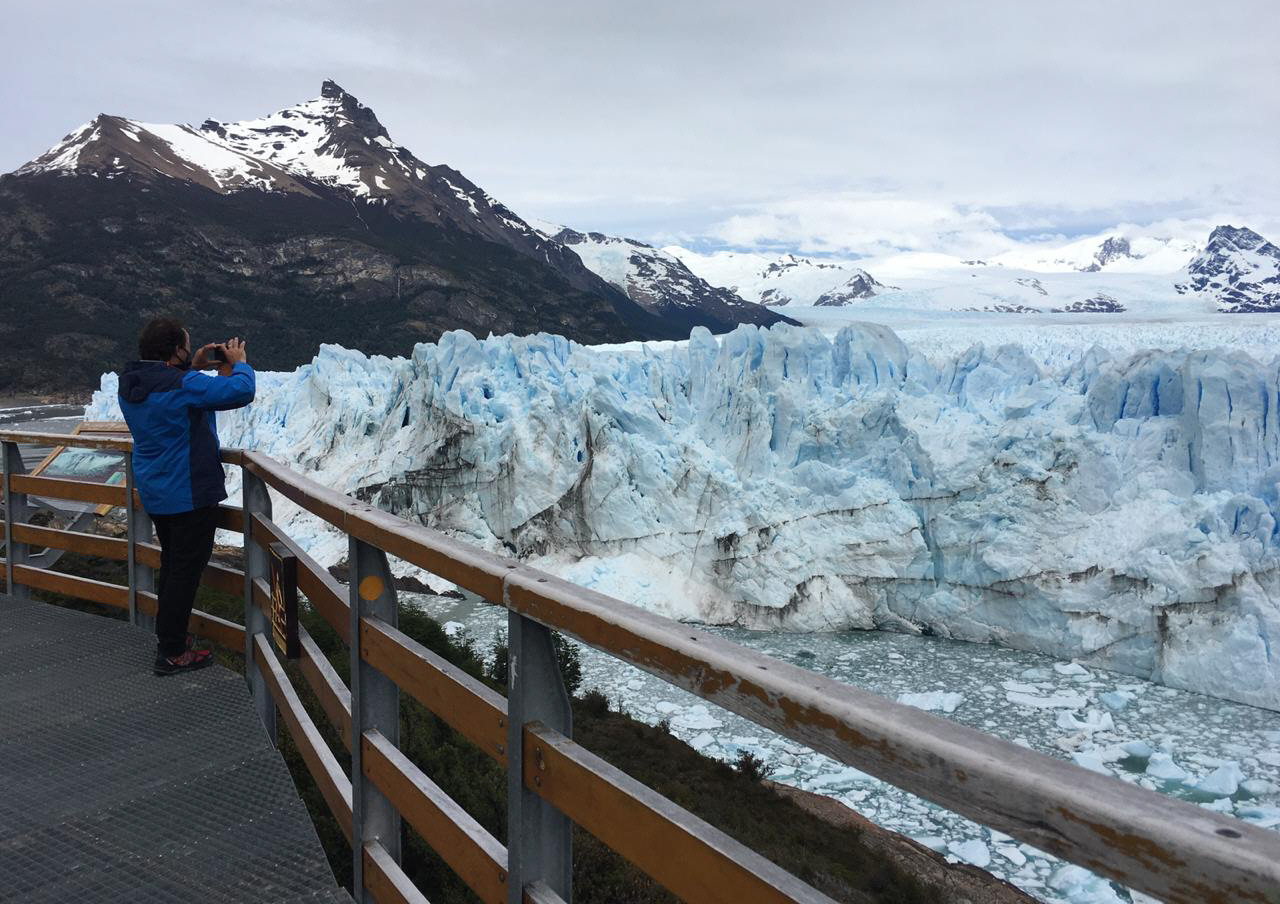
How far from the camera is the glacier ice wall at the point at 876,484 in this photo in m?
11.6

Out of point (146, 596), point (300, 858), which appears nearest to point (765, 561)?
point (146, 596)

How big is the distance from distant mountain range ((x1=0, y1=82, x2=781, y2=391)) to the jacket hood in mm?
52107

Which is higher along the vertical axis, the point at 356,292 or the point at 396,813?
the point at 356,292

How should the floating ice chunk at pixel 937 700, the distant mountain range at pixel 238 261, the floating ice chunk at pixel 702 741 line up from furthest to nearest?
the distant mountain range at pixel 238 261 → the floating ice chunk at pixel 937 700 → the floating ice chunk at pixel 702 741

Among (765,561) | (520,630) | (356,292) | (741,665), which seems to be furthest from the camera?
(356,292)

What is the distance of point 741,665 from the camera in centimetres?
84

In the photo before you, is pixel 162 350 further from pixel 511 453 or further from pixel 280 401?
pixel 280 401

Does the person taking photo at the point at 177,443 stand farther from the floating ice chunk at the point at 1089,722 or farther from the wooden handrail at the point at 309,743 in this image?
the floating ice chunk at the point at 1089,722

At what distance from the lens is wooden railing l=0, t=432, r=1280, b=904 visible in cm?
59

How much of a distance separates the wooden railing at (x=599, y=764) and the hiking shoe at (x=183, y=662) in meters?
0.95

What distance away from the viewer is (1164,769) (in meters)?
8.34

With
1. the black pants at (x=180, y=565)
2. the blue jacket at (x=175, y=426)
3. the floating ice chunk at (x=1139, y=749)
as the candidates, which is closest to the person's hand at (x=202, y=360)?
the blue jacket at (x=175, y=426)

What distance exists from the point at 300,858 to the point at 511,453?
510 inches

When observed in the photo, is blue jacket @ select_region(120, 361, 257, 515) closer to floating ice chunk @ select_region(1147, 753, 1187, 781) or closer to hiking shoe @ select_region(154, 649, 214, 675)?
hiking shoe @ select_region(154, 649, 214, 675)
